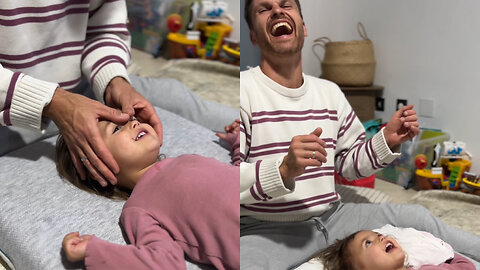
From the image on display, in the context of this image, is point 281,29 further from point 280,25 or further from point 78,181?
point 78,181

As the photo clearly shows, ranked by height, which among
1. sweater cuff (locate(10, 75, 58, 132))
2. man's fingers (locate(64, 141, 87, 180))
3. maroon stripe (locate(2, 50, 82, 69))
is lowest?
man's fingers (locate(64, 141, 87, 180))

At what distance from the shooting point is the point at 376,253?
1.58 ft

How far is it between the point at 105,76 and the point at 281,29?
336 millimetres

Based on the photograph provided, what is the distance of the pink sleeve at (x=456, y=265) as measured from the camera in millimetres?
496

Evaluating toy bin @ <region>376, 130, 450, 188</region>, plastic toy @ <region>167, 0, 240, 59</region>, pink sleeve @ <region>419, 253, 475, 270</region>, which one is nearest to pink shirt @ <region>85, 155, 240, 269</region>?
pink sleeve @ <region>419, 253, 475, 270</region>

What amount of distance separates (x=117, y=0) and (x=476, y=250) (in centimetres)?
62

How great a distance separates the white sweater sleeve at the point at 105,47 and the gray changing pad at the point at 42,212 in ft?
0.43

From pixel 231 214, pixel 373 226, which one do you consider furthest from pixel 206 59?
pixel 231 214

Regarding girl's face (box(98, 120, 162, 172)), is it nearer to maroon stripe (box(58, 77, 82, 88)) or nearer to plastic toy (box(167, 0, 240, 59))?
maroon stripe (box(58, 77, 82, 88))

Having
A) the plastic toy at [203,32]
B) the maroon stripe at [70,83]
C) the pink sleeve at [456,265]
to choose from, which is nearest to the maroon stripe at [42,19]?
the maroon stripe at [70,83]

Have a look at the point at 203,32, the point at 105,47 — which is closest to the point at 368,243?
the point at 105,47

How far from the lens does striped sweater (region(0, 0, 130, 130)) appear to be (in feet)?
1.69

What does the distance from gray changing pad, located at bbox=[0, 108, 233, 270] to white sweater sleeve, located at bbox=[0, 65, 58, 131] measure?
8 cm

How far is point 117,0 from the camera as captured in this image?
73cm
